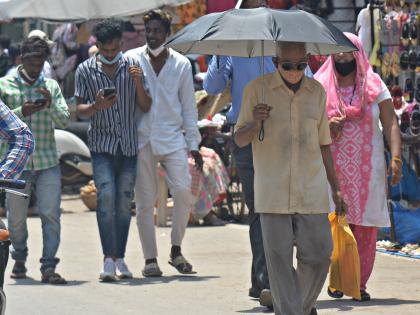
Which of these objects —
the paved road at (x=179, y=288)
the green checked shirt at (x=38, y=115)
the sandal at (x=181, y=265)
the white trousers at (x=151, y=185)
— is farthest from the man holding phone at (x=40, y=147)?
the sandal at (x=181, y=265)

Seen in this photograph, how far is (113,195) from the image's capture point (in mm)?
9617

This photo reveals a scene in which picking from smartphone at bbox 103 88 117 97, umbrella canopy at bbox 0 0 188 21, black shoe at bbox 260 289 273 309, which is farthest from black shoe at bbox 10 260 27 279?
umbrella canopy at bbox 0 0 188 21

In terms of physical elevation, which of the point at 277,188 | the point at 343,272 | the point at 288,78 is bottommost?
the point at 343,272

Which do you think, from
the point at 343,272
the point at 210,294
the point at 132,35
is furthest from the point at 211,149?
the point at 343,272

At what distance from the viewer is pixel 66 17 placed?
48.7 feet

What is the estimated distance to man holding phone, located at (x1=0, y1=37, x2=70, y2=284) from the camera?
31.2 feet

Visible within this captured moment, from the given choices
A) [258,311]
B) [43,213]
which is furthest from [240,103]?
[43,213]

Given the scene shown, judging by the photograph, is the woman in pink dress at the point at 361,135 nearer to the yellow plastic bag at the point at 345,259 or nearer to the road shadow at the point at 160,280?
the yellow plastic bag at the point at 345,259

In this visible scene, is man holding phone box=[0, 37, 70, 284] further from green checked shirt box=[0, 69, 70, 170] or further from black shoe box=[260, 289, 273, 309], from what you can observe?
black shoe box=[260, 289, 273, 309]

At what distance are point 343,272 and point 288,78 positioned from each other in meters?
1.60

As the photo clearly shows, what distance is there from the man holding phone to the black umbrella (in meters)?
2.17

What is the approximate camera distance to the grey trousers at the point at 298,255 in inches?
269

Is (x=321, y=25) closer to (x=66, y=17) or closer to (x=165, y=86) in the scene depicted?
(x=165, y=86)

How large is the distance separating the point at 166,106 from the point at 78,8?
213 inches
